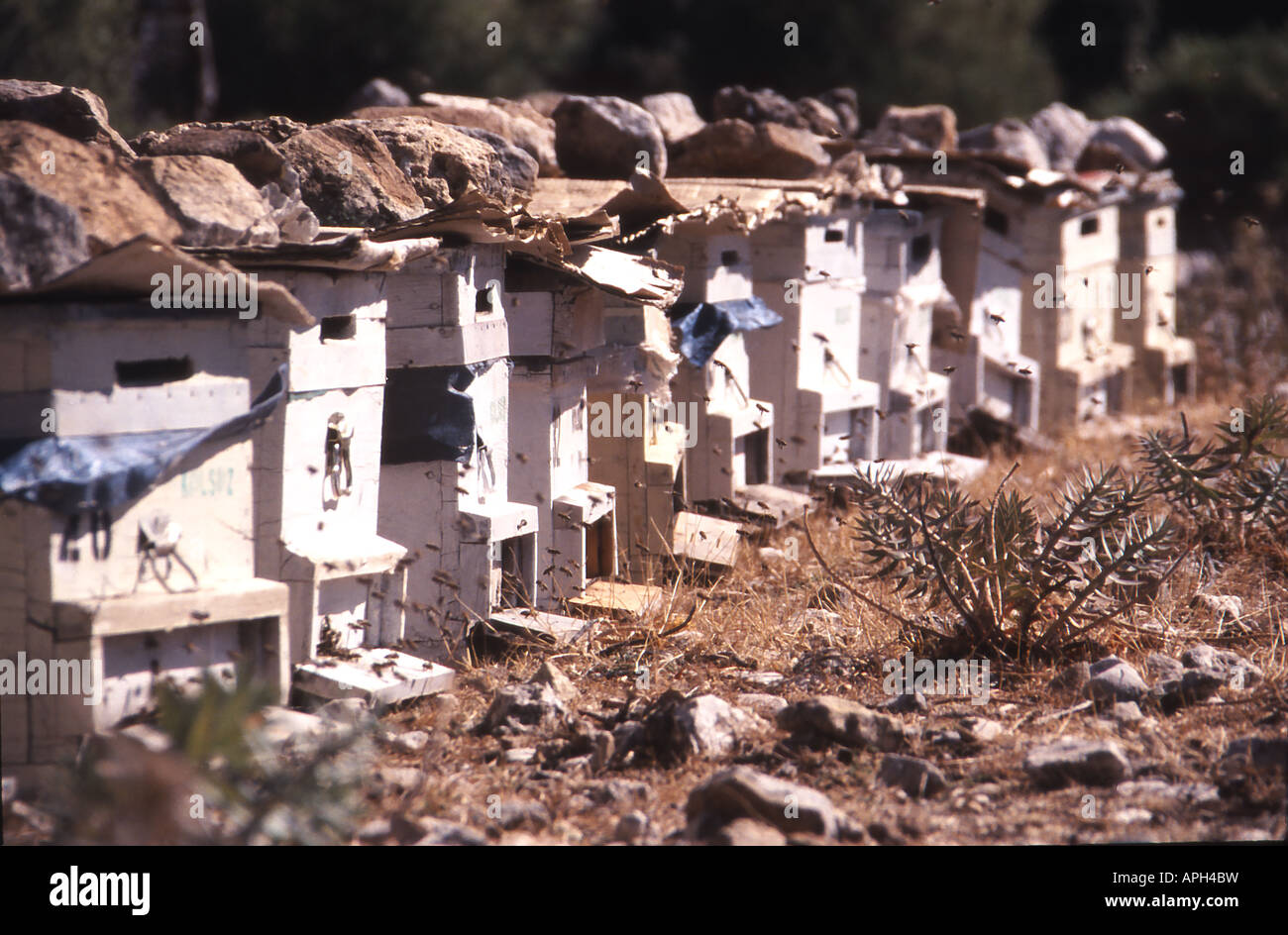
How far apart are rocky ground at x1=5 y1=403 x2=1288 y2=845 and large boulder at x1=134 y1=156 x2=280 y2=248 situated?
6.33 ft

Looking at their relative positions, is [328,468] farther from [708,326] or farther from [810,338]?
[810,338]

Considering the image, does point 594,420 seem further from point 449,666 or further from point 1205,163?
point 1205,163

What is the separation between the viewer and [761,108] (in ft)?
41.5

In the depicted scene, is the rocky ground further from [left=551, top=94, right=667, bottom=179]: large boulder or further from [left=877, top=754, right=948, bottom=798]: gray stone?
[left=551, top=94, right=667, bottom=179]: large boulder

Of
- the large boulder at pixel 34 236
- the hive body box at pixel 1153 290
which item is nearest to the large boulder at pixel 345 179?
the large boulder at pixel 34 236

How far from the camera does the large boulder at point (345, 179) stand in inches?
268

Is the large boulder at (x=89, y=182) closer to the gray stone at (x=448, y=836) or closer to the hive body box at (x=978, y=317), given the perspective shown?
the gray stone at (x=448, y=836)

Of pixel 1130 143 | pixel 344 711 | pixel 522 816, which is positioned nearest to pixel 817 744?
pixel 522 816

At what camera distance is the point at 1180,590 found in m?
7.57

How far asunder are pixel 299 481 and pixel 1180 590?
467 centimetres

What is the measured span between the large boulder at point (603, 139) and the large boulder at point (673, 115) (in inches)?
59.7

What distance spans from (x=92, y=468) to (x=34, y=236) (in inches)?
34.1

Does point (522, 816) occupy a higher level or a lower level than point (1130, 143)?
lower

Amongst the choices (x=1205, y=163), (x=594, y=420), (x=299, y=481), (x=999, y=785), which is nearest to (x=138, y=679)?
(x=299, y=481)
